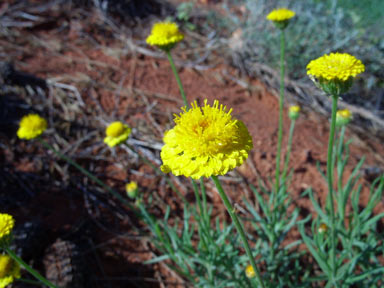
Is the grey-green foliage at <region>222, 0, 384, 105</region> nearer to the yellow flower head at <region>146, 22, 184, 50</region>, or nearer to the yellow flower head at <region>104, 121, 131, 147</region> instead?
the yellow flower head at <region>146, 22, 184, 50</region>

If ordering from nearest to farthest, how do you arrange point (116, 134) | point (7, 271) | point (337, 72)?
1. point (337, 72)
2. point (7, 271)
3. point (116, 134)

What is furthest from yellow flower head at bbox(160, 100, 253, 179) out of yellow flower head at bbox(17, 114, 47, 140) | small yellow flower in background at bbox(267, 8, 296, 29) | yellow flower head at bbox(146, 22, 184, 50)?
yellow flower head at bbox(17, 114, 47, 140)

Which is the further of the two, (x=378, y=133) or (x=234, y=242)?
(x=378, y=133)

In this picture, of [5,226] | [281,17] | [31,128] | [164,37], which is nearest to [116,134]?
[31,128]

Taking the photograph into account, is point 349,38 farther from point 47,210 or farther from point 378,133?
point 47,210

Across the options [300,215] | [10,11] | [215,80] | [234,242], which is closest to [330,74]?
[234,242]

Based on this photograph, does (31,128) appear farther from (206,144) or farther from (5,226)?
(206,144)

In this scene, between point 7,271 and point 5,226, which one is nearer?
point 5,226
